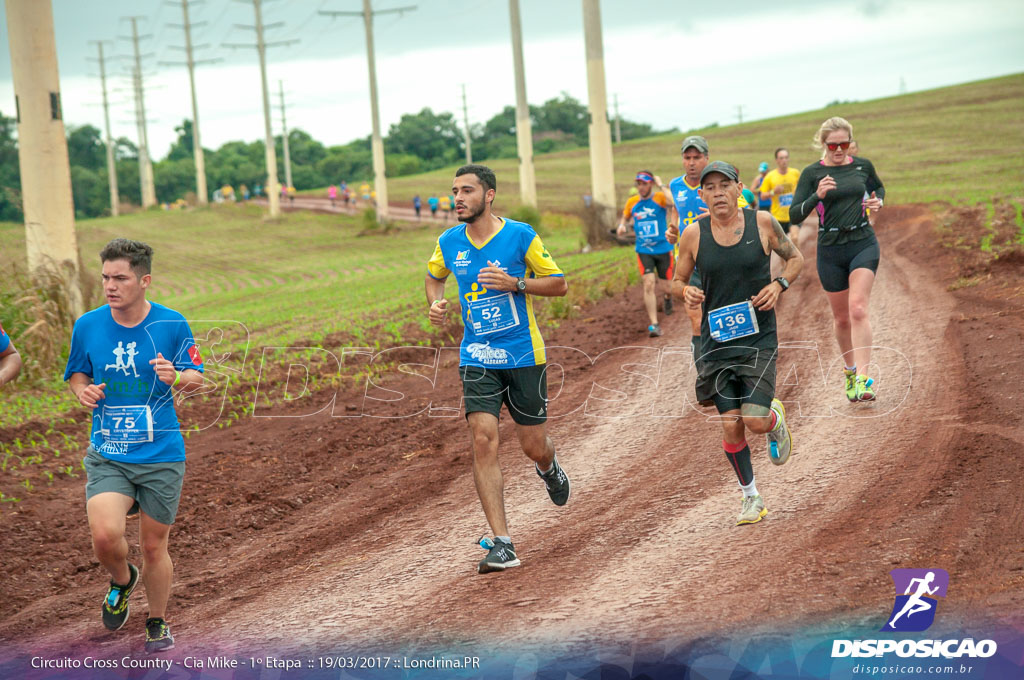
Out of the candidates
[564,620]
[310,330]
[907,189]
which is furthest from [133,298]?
[907,189]

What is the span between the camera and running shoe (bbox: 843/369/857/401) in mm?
9875

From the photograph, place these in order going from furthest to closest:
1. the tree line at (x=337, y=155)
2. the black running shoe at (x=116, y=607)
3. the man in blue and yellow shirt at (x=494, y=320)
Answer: the tree line at (x=337, y=155)
the man in blue and yellow shirt at (x=494, y=320)
the black running shoe at (x=116, y=607)

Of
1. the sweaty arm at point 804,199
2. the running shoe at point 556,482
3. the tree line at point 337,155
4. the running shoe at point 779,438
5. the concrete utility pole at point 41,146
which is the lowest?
the running shoe at point 556,482

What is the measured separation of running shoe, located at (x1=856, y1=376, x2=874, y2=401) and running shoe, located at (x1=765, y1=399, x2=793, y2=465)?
2820 millimetres

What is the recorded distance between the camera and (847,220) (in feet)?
31.8

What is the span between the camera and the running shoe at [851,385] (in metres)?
9.88

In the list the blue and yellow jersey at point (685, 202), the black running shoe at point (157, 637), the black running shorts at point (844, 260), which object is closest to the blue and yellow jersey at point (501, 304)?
the black running shoe at point (157, 637)

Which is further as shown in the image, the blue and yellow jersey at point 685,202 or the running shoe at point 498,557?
the blue and yellow jersey at point 685,202

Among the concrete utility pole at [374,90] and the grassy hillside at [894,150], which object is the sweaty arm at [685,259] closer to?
the grassy hillside at [894,150]

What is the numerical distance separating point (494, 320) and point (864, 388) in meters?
4.58

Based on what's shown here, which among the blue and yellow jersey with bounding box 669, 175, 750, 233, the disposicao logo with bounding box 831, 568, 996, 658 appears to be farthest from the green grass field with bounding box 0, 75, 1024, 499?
the disposicao logo with bounding box 831, 568, 996, 658

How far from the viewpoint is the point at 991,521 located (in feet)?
21.0

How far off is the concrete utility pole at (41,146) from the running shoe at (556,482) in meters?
11.2

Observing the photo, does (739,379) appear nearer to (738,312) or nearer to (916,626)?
(738,312)
